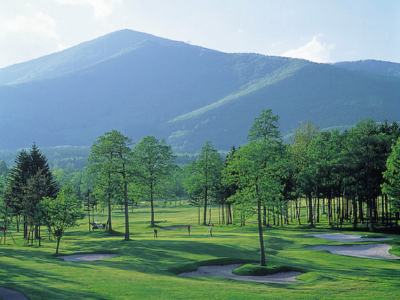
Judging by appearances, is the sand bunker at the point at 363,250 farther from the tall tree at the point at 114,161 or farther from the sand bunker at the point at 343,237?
the tall tree at the point at 114,161

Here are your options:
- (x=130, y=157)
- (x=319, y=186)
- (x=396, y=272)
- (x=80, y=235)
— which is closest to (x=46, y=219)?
(x=130, y=157)

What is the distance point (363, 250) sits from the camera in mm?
52656

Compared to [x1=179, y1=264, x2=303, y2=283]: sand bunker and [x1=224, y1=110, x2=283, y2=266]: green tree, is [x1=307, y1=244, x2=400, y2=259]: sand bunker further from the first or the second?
[x1=224, y1=110, x2=283, y2=266]: green tree

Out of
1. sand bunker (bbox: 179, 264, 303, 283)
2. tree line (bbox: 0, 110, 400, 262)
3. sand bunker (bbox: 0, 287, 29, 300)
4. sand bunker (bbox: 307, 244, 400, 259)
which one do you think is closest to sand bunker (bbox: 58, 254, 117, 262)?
tree line (bbox: 0, 110, 400, 262)

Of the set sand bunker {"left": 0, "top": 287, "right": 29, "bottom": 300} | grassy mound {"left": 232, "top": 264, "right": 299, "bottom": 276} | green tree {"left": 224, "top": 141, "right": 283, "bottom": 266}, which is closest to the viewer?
sand bunker {"left": 0, "top": 287, "right": 29, "bottom": 300}

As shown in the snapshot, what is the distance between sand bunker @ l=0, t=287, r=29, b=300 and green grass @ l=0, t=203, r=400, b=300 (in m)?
0.47

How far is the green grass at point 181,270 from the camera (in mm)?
28359

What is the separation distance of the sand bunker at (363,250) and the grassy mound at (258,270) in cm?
1515

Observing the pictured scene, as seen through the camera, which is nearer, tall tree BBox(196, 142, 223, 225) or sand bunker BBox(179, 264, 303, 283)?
sand bunker BBox(179, 264, 303, 283)

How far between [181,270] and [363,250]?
29187mm

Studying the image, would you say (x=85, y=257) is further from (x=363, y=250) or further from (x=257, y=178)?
(x=363, y=250)

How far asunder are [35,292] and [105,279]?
249 inches

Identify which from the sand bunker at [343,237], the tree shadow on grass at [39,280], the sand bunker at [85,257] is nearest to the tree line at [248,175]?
the sand bunker at [85,257]

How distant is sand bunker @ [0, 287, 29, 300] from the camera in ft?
85.4
